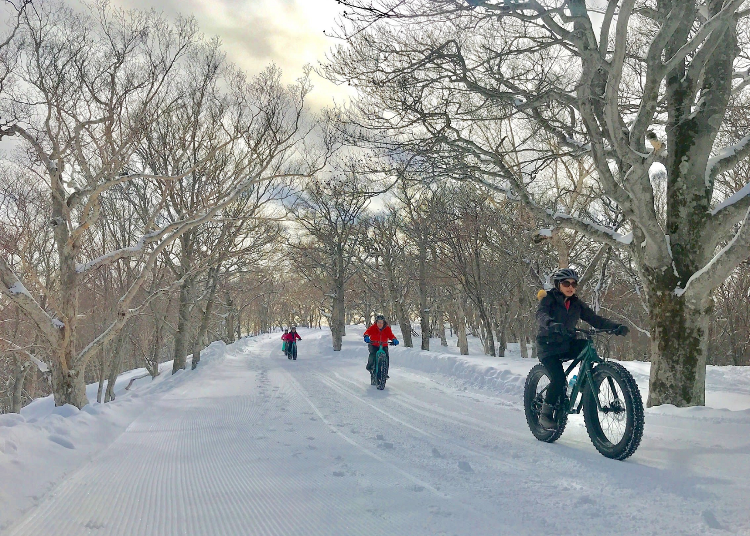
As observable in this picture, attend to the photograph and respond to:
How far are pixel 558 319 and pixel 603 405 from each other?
991mm

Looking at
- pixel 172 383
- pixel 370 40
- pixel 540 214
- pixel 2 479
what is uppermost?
pixel 370 40

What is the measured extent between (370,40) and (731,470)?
733 cm

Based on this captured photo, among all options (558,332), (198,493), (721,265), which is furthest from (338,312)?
(198,493)

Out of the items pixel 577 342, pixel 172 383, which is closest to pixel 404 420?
pixel 577 342

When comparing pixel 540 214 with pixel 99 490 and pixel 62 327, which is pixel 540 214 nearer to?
pixel 99 490

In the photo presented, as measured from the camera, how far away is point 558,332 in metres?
4.94

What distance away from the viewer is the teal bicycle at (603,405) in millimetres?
4312

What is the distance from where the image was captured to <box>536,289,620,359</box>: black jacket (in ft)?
16.8

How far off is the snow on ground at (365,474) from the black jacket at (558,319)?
1.05m

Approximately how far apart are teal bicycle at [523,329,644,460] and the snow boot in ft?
0.13

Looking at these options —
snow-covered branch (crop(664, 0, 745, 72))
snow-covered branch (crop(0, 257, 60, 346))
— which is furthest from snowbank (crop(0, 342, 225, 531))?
snow-covered branch (crop(664, 0, 745, 72))

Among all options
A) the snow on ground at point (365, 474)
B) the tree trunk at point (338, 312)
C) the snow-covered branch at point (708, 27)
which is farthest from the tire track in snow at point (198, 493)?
the tree trunk at point (338, 312)

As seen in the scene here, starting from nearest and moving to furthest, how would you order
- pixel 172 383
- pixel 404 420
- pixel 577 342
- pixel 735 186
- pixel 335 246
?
pixel 577 342, pixel 404 420, pixel 172 383, pixel 735 186, pixel 335 246

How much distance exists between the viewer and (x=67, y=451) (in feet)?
17.3
